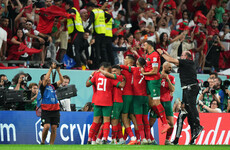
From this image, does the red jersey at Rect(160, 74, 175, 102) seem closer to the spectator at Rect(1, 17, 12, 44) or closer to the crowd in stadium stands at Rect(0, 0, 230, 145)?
the crowd in stadium stands at Rect(0, 0, 230, 145)

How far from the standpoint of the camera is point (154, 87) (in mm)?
12273

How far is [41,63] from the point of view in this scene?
17.0 m

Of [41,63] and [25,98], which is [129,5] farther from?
[25,98]

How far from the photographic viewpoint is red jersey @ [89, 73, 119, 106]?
40.3 feet

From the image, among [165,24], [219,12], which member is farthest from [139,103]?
[219,12]

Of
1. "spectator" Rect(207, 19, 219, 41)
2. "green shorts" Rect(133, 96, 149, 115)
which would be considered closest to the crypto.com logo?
"green shorts" Rect(133, 96, 149, 115)

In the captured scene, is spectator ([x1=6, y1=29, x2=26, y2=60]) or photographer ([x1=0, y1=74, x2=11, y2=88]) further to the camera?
spectator ([x1=6, y1=29, x2=26, y2=60])

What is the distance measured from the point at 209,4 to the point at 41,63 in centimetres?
972

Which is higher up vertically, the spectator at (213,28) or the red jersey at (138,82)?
the spectator at (213,28)

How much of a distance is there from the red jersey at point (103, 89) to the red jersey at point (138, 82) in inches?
20.6

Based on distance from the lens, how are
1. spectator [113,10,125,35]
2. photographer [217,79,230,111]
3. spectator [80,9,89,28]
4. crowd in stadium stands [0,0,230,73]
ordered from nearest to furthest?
photographer [217,79,230,111]
crowd in stadium stands [0,0,230,73]
spectator [80,9,89,28]
spectator [113,10,125,35]

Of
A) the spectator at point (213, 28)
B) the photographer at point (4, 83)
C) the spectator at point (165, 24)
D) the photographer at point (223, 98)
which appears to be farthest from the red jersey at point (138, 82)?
the spectator at point (213, 28)

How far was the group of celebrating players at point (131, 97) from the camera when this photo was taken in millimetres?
12281

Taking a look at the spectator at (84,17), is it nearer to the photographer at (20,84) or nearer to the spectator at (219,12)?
the photographer at (20,84)
